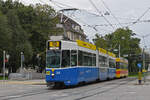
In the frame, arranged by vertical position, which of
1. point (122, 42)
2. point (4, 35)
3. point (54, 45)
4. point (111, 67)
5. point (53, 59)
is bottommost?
point (111, 67)

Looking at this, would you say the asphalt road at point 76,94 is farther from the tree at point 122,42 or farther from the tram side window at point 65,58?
the tree at point 122,42

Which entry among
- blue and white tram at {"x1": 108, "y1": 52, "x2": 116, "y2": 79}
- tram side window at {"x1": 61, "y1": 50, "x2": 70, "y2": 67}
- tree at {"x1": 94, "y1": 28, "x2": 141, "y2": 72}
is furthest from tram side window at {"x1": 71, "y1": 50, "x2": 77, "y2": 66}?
tree at {"x1": 94, "y1": 28, "x2": 141, "y2": 72}

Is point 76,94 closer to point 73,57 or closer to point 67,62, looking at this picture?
point 67,62

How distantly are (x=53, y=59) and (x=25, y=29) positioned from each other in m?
35.4

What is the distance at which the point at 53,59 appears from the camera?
20.6 metres

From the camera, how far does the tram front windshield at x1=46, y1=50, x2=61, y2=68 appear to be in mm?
20469

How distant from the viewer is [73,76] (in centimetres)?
2114

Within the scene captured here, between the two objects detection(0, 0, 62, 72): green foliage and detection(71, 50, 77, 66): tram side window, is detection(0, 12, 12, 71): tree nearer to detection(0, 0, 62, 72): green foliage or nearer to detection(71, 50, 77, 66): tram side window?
detection(0, 0, 62, 72): green foliage

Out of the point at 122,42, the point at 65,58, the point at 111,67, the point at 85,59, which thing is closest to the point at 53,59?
the point at 65,58

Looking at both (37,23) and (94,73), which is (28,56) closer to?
(37,23)

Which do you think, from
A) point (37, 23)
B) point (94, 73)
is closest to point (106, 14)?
point (94, 73)

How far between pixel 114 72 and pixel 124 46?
4134 cm

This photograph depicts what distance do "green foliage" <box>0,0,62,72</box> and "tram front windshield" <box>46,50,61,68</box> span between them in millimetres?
26199

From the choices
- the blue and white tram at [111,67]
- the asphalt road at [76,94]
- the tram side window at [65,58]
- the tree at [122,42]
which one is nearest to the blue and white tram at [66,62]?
the tram side window at [65,58]
